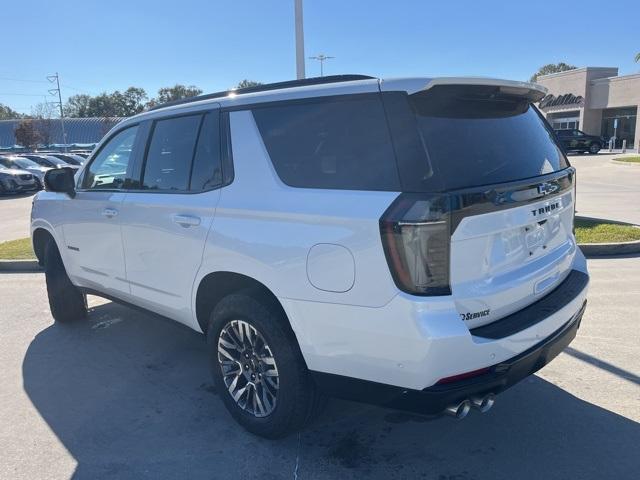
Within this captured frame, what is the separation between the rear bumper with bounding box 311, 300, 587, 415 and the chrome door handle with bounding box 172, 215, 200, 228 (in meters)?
1.22

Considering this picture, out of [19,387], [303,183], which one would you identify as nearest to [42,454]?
[19,387]

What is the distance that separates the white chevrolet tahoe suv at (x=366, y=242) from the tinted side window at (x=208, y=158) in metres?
0.01

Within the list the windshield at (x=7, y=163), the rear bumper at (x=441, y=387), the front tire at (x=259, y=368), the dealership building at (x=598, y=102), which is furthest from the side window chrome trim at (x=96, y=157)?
the dealership building at (x=598, y=102)

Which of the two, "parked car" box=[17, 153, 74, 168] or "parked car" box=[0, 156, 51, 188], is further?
"parked car" box=[17, 153, 74, 168]

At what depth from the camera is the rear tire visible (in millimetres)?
5277

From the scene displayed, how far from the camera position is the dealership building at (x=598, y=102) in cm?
4178

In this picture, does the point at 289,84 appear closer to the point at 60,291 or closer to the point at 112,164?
the point at 112,164

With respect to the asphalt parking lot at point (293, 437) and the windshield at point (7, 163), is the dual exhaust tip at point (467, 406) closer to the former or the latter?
the asphalt parking lot at point (293, 437)

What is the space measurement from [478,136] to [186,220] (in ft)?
6.01

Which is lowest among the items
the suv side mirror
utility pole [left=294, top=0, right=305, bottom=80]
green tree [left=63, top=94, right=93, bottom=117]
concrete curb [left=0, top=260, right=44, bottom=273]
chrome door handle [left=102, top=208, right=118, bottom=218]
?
concrete curb [left=0, top=260, right=44, bottom=273]

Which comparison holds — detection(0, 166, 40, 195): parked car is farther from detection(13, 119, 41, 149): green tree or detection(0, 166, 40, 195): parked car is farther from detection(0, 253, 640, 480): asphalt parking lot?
detection(13, 119, 41, 149): green tree

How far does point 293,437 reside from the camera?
10.7ft

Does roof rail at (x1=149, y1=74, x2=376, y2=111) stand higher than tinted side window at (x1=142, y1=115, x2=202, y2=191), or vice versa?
roof rail at (x1=149, y1=74, x2=376, y2=111)

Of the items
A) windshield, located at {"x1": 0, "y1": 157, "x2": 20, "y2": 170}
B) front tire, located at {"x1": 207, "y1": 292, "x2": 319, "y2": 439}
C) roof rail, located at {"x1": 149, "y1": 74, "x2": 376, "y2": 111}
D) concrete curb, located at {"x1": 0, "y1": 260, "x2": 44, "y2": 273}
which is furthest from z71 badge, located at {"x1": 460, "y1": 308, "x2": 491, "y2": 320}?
windshield, located at {"x1": 0, "y1": 157, "x2": 20, "y2": 170}
